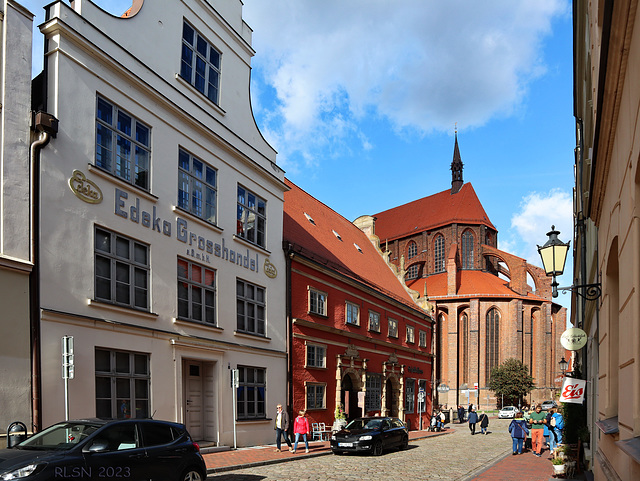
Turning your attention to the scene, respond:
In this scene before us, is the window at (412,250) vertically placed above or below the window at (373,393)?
above

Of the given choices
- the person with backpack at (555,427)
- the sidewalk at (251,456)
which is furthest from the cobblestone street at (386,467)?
the person with backpack at (555,427)

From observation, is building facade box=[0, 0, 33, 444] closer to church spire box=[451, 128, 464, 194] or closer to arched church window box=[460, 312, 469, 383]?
arched church window box=[460, 312, 469, 383]

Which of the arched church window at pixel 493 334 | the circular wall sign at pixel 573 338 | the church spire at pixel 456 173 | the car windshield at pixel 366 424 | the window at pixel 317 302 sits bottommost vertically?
the arched church window at pixel 493 334

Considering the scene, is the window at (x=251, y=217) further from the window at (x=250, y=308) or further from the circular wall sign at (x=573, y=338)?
the circular wall sign at (x=573, y=338)

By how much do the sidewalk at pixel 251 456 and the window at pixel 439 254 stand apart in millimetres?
57681

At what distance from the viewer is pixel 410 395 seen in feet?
121

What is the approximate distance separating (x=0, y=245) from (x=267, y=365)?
1193 centimetres

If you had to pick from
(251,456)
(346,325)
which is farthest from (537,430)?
(346,325)

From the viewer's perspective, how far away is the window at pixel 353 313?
29634 millimetres

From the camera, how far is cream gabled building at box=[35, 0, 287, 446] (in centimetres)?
1387

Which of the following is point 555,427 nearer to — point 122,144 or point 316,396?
point 316,396

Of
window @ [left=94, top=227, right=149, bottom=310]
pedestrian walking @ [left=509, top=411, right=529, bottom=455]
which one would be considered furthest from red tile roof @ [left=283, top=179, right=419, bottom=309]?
pedestrian walking @ [left=509, top=411, right=529, bottom=455]

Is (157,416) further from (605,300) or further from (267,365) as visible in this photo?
(605,300)

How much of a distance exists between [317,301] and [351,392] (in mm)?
6525
